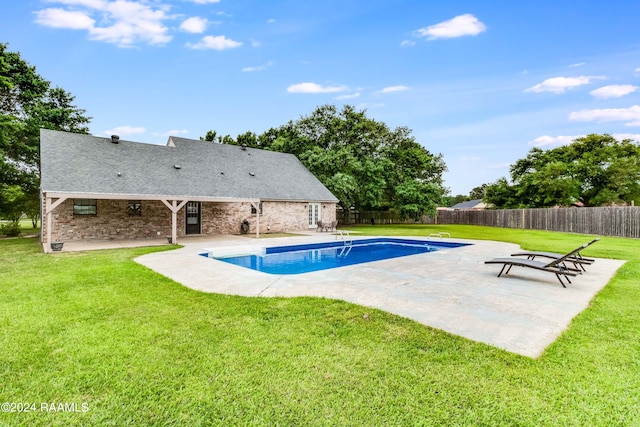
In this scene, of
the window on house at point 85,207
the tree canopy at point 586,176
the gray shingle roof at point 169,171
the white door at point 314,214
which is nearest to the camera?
the gray shingle roof at point 169,171

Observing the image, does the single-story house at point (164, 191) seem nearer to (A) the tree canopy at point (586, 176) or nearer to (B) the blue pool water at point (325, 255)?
(B) the blue pool water at point (325, 255)

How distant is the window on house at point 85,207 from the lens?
13734 mm

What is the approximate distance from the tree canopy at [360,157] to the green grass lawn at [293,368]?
65.0 ft

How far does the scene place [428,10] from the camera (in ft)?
45.6

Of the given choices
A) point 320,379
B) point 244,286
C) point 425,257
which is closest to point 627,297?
point 425,257

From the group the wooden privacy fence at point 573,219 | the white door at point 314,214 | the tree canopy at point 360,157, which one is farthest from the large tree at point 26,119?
the wooden privacy fence at point 573,219

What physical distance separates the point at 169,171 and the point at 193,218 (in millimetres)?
2811

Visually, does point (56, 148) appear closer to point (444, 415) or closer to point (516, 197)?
point (444, 415)

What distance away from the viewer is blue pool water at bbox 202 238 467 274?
9.77m

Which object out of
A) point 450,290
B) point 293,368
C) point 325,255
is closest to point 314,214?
point 325,255

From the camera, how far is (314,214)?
2194 cm

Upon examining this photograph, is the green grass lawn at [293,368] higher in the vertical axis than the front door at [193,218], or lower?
lower

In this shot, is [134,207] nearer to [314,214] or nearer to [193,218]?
[193,218]

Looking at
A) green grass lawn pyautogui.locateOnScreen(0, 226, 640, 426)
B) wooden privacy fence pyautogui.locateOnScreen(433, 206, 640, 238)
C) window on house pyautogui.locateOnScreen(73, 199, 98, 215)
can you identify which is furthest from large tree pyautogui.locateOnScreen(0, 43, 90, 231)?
wooden privacy fence pyautogui.locateOnScreen(433, 206, 640, 238)
